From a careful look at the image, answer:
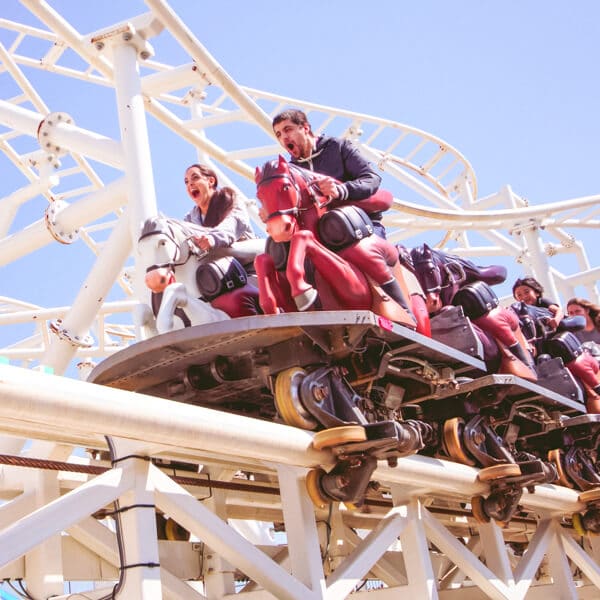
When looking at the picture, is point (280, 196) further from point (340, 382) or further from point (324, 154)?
point (340, 382)

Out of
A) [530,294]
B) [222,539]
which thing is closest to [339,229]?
[222,539]

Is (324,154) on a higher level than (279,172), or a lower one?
higher

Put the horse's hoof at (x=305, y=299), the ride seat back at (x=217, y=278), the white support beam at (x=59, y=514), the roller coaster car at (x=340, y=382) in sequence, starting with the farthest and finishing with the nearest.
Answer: the ride seat back at (x=217, y=278)
the horse's hoof at (x=305, y=299)
the roller coaster car at (x=340, y=382)
the white support beam at (x=59, y=514)

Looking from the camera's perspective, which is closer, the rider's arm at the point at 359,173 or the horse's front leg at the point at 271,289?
the horse's front leg at the point at 271,289

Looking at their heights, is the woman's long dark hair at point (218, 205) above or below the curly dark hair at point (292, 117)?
below

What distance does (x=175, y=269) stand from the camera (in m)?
3.62

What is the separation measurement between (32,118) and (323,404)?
11.7 feet

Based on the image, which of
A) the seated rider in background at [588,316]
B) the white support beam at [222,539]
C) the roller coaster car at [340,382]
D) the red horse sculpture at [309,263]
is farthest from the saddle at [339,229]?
the seated rider in background at [588,316]

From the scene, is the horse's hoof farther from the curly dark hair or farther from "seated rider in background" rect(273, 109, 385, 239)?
the curly dark hair

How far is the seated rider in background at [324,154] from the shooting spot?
3.78 metres

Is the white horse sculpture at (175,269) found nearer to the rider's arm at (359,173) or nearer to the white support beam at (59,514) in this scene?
the rider's arm at (359,173)

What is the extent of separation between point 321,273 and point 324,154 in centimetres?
65

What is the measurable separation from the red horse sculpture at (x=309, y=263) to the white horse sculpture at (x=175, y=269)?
0.88 feet

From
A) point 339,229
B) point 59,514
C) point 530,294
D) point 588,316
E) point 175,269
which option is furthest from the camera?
point 588,316
